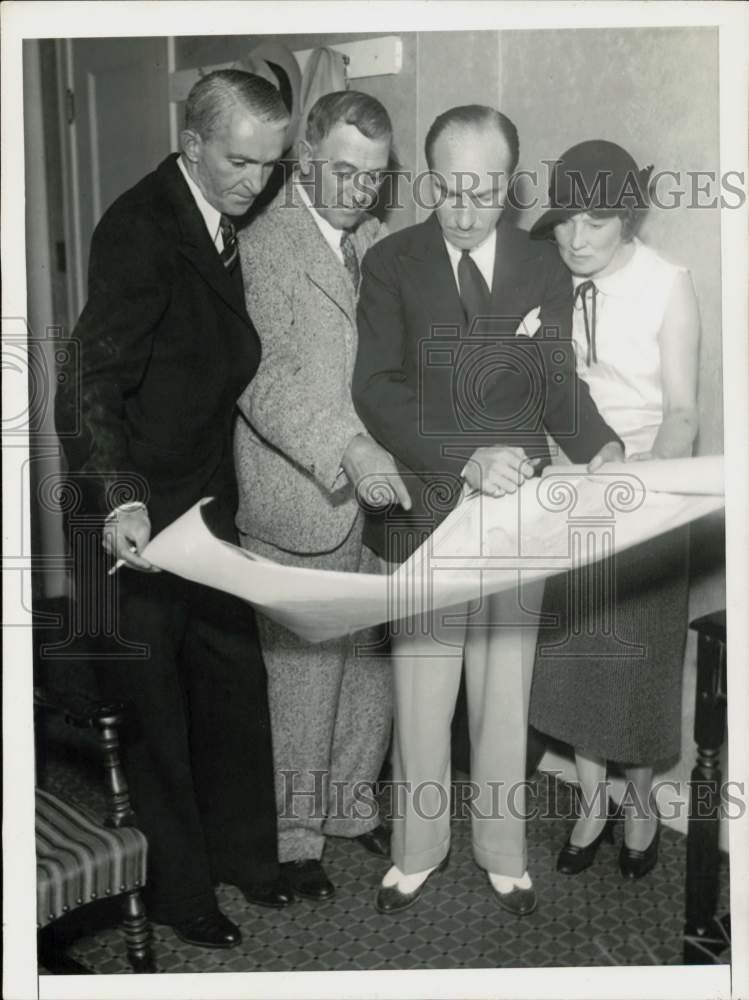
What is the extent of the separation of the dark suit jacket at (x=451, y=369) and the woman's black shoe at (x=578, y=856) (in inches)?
22.7

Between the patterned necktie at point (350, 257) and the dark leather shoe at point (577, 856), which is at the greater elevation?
the patterned necktie at point (350, 257)

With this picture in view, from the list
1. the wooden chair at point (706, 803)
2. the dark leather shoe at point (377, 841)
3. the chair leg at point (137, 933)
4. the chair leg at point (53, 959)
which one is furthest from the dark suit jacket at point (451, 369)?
the chair leg at point (53, 959)

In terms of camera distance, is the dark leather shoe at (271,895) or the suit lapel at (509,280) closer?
the suit lapel at (509,280)

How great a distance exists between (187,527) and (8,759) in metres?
0.50

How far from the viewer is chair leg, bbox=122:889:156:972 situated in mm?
1964

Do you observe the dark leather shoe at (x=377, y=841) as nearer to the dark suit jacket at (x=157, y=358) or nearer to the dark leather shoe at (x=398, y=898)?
the dark leather shoe at (x=398, y=898)

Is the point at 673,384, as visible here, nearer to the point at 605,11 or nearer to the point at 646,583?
the point at 646,583

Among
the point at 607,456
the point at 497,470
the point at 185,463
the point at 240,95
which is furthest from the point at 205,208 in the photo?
the point at 607,456

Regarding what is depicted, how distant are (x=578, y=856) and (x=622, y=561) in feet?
1.66

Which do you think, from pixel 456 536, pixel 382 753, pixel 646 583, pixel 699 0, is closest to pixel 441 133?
pixel 699 0

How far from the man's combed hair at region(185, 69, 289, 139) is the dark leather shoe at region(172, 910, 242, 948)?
1.32 meters

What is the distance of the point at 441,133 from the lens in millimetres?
1882

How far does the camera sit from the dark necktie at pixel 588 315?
6.23 feet

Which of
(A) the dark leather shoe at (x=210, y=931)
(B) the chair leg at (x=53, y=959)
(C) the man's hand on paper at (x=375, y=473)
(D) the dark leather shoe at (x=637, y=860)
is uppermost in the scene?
(C) the man's hand on paper at (x=375, y=473)
